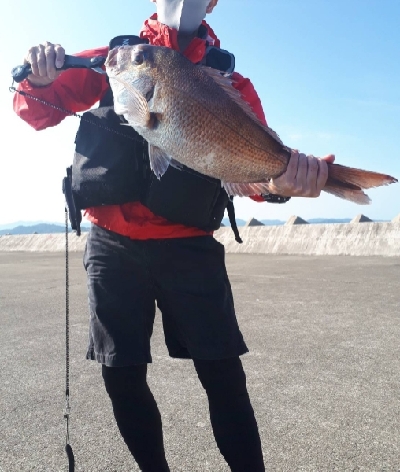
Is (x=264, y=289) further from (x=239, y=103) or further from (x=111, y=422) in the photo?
(x=239, y=103)

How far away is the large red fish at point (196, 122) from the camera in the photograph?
1.73 metres

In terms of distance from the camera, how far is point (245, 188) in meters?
1.86

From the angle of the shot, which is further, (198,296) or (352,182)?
(198,296)

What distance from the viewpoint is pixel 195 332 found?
208 cm

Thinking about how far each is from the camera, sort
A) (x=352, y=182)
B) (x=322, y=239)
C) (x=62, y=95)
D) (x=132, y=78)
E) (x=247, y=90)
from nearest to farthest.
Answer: (x=352, y=182), (x=132, y=78), (x=247, y=90), (x=62, y=95), (x=322, y=239)

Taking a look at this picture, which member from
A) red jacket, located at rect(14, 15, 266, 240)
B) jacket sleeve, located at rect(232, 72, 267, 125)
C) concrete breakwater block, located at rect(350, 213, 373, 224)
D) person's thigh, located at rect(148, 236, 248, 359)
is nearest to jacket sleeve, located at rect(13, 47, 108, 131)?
red jacket, located at rect(14, 15, 266, 240)

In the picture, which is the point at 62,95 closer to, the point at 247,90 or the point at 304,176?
the point at 247,90

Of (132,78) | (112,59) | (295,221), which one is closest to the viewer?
(132,78)

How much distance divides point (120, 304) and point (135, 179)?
2.05 feet

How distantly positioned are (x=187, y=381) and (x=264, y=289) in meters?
5.25

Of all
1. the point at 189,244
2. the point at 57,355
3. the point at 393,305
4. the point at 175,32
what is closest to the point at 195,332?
the point at 189,244

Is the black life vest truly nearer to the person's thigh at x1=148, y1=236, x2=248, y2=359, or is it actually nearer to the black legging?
the person's thigh at x1=148, y1=236, x2=248, y2=359

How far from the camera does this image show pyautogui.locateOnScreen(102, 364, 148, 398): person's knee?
2186 millimetres

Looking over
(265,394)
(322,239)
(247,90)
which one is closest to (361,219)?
(322,239)
